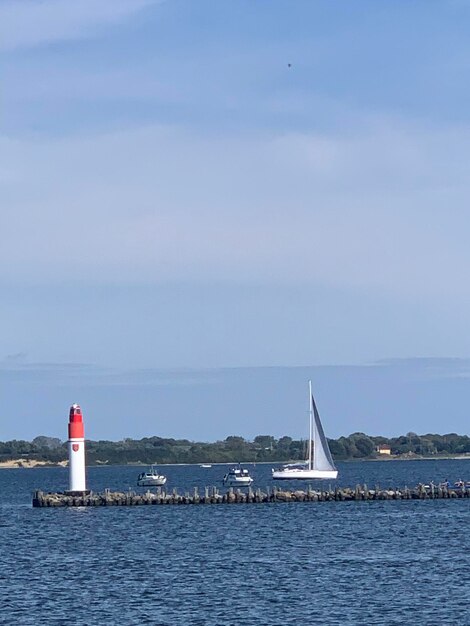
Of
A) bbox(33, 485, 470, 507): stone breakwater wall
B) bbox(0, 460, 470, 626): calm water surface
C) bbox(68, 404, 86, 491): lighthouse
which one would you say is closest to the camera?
bbox(0, 460, 470, 626): calm water surface

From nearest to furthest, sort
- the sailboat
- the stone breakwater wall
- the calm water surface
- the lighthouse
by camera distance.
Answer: the calm water surface → the lighthouse → the stone breakwater wall → the sailboat

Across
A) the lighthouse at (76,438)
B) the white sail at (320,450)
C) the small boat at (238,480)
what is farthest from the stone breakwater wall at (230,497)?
the small boat at (238,480)

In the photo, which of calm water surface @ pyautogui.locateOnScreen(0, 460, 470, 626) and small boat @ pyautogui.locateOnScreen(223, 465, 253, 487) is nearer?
calm water surface @ pyautogui.locateOnScreen(0, 460, 470, 626)

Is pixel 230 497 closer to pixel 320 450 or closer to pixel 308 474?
pixel 308 474

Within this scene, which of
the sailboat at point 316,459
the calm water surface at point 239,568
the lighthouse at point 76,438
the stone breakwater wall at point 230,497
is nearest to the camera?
the calm water surface at point 239,568

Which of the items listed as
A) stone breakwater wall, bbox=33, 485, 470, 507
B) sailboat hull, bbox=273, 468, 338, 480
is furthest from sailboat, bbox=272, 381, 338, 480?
stone breakwater wall, bbox=33, 485, 470, 507

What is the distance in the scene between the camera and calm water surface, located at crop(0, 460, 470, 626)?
48781mm

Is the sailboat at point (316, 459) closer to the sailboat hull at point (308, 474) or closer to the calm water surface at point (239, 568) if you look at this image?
the sailboat hull at point (308, 474)

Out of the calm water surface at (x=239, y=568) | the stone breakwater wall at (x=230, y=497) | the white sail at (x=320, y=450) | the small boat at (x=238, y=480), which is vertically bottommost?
the calm water surface at (x=239, y=568)

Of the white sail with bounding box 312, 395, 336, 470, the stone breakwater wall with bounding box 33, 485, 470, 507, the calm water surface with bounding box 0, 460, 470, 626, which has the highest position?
the white sail with bounding box 312, 395, 336, 470

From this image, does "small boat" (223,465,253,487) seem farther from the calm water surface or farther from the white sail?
the calm water surface

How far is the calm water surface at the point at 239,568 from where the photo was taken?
48781 millimetres

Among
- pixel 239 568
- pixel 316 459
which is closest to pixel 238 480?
pixel 316 459

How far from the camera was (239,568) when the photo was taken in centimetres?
6200
